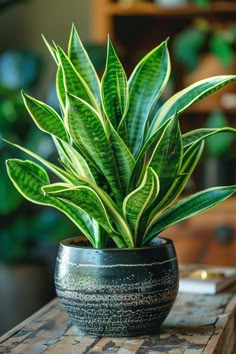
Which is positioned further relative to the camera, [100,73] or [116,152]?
[100,73]

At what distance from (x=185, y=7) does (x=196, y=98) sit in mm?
1763

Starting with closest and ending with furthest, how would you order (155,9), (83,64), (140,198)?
1. (140,198)
2. (83,64)
3. (155,9)

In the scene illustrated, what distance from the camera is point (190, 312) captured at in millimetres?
1303

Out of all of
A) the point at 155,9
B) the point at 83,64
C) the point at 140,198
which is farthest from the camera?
the point at 155,9

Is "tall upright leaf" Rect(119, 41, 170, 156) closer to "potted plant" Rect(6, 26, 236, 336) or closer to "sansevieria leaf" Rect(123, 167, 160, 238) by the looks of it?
"potted plant" Rect(6, 26, 236, 336)

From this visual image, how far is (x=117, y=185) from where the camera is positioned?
3.76ft

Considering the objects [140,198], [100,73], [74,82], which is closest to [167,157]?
[140,198]

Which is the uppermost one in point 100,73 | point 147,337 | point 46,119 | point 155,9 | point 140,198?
point 155,9

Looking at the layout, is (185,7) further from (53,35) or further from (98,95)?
(98,95)

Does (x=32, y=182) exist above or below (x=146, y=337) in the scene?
above

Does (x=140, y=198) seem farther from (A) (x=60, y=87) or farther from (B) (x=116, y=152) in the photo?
(A) (x=60, y=87)

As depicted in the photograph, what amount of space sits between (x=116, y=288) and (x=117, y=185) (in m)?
0.15

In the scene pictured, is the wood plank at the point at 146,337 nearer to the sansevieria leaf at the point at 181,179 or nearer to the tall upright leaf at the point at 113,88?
the sansevieria leaf at the point at 181,179

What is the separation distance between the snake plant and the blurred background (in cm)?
138
